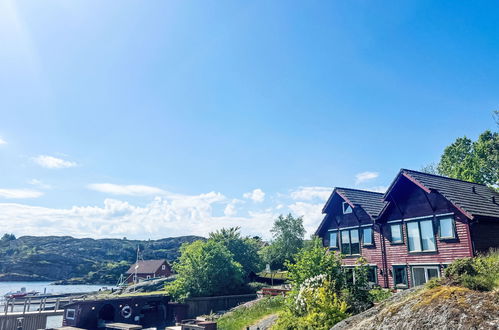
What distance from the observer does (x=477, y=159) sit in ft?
153

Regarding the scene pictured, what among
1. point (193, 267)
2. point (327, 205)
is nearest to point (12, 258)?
point (193, 267)

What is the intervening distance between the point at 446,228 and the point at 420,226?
179 cm

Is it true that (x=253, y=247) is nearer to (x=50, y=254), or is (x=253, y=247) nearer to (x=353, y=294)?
(x=353, y=294)

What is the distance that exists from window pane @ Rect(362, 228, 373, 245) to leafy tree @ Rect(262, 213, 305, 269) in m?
24.8

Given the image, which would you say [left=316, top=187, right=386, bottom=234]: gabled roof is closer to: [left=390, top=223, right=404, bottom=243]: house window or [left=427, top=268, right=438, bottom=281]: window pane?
[left=390, top=223, right=404, bottom=243]: house window

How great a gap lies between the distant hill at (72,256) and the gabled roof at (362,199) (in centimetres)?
10363

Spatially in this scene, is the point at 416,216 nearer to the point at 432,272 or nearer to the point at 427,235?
the point at 427,235

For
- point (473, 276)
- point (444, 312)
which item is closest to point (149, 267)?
point (473, 276)

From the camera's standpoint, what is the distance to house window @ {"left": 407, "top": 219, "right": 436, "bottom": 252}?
882 inches

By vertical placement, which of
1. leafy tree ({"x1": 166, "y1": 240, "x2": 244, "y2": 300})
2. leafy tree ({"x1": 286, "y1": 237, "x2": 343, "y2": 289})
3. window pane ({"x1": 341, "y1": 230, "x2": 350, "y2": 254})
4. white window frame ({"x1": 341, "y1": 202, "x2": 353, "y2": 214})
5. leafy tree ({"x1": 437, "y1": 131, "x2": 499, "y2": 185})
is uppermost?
leafy tree ({"x1": 437, "y1": 131, "x2": 499, "y2": 185})

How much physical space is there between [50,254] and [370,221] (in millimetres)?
144546

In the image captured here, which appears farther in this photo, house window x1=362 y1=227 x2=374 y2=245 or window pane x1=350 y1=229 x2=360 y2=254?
window pane x1=350 y1=229 x2=360 y2=254

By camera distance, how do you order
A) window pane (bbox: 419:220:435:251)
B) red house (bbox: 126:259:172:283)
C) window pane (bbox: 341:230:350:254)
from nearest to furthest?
window pane (bbox: 419:220:435:251)
window pane (bbox: 341:230:350:254)
red house (bbox: 126:259:172:283)

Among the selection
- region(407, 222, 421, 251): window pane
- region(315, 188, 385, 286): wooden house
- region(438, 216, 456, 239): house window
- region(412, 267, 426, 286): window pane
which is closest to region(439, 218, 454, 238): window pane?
region(438, 216, 456, 239): house window
